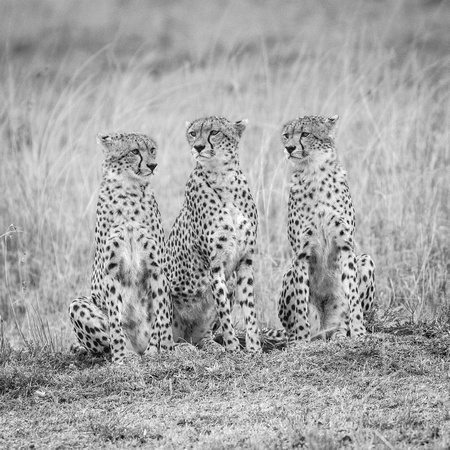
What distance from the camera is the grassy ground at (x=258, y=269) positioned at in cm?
415

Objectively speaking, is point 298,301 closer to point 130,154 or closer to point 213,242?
point 213,242

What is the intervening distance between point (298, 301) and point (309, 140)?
85 centimetres

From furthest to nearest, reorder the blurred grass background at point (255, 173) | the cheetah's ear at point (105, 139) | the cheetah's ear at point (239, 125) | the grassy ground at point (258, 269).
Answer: the blurred grass background at point (255, 173) → the cheetah's ear at point (239, 125) → the cheetah's ear at point (105, 139) → the grassy ground at point (258, 269)

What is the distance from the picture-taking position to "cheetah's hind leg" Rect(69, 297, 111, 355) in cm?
531

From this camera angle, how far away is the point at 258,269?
669 cm

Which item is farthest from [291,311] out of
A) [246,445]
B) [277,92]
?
[277,92]

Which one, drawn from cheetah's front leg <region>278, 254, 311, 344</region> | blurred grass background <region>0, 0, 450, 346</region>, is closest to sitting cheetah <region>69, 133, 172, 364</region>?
blurred grass background <region>0, 0, 450, 346</region>

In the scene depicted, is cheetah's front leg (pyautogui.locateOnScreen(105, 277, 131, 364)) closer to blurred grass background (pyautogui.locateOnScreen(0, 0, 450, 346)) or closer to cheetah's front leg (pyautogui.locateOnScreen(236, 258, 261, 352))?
blurred grass background (pyautogui.locateOnScreen(0, 0, 450, 346))

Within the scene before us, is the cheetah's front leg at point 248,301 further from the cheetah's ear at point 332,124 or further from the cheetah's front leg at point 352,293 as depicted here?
the cheetah's ear at point 332,124

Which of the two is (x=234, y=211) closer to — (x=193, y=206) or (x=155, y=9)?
(x=193, y=206)

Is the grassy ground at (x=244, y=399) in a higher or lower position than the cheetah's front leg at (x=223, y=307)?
lower

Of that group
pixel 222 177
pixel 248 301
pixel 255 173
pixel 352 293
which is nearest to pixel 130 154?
pixel 222 177

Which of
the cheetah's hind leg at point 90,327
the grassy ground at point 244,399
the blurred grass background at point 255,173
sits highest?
the blurred grass background at point 255,173

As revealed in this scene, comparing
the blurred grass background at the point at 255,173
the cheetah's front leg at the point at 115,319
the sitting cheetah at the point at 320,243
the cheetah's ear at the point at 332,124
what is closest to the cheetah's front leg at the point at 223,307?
the sitting cheetah at the point at 320,243
